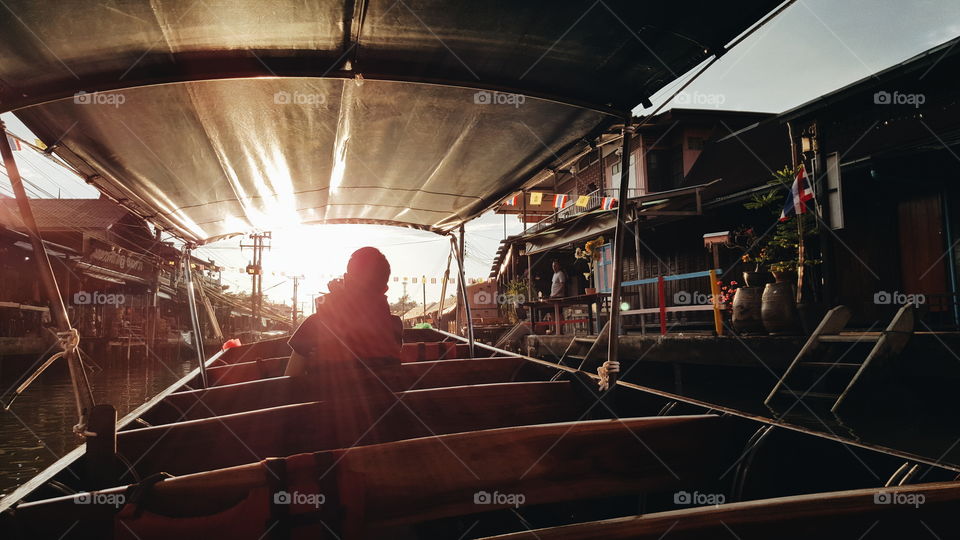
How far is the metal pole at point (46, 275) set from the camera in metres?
2.48

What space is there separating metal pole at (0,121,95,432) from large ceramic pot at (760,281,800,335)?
7429mm

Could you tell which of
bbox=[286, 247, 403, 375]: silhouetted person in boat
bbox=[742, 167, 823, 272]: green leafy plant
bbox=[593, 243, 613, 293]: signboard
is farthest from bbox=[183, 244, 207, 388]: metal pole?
bbox=[593, 243, 613, 293]: signboard

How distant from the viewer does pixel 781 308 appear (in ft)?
21.7

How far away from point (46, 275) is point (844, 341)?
754 cm

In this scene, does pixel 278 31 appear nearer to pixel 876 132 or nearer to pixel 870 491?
pixel 870 491

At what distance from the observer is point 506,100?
2.88 metres

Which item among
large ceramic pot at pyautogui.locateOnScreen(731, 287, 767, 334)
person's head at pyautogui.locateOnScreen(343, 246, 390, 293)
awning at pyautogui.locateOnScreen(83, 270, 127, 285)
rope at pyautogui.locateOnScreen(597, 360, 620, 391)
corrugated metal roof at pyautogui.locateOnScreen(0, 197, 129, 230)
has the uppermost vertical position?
corrugated metal roof at pyautogui.locateOnScreen(0, 197, 129, 230)

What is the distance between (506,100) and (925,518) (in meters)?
2.54

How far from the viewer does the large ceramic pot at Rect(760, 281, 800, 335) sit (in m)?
6.63

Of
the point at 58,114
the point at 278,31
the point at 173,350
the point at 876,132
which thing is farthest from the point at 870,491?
the point at 173,350

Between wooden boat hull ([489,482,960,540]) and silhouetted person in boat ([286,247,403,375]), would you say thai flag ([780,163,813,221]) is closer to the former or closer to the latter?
silhouetted person in boat ([286,247,403,375])

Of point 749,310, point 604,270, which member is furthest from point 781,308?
point 604,270

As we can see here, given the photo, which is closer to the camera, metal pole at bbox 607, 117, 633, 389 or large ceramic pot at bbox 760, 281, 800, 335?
metal pole at bbox 607, 117, 633, 389

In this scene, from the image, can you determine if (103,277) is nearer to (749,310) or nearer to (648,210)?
(648,210)
